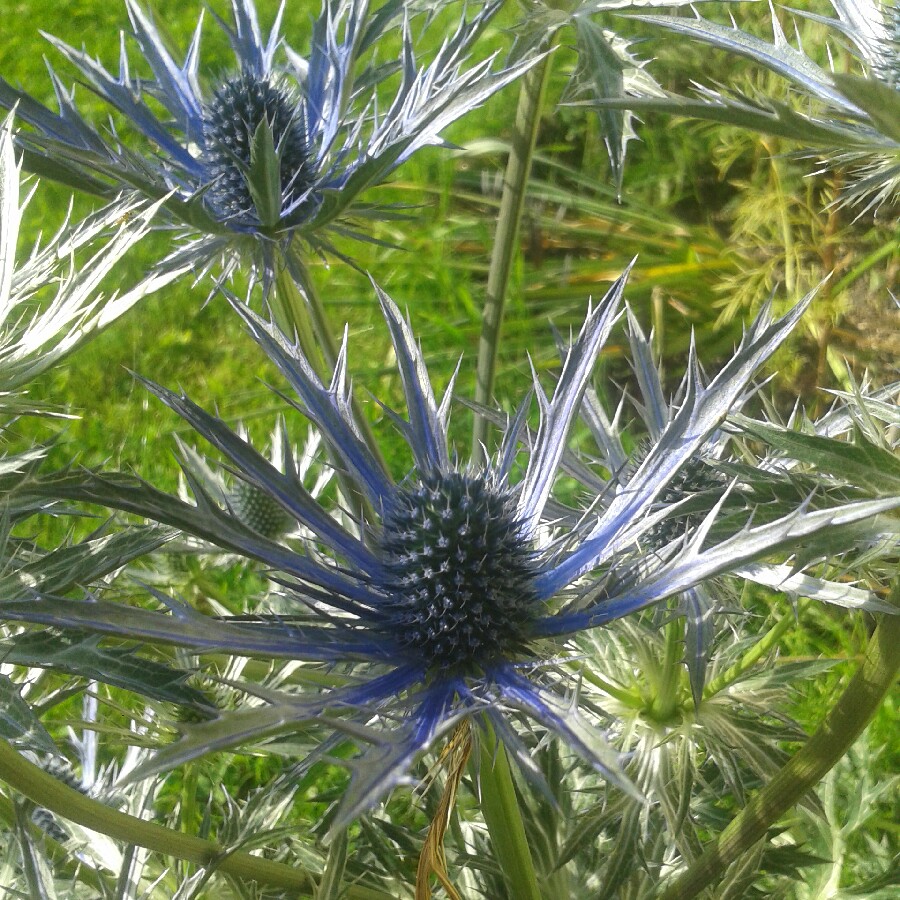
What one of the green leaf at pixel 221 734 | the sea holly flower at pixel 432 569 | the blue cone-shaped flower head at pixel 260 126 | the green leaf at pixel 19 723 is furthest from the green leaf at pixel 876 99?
the green leaf at pixel 19 723

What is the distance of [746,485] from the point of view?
28.2 inches

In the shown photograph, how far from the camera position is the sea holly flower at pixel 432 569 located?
1.61ft

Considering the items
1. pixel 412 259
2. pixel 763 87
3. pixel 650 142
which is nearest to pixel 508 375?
pixel 412 259

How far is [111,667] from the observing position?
61cm

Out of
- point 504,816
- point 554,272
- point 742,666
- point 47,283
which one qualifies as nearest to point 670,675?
point 742,666

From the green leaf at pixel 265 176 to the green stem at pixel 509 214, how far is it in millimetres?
315

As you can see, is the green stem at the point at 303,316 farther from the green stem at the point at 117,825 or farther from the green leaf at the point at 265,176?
the green stem at the point at 117,825

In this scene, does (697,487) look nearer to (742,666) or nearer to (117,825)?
(742,666)

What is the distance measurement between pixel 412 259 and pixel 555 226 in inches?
12.9

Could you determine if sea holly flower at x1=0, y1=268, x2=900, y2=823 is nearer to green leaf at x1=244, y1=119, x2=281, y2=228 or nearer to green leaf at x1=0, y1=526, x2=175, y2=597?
green leaf at x1=0, y1=526, x2=175, y2=597

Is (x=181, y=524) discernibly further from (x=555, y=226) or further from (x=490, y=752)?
(x=555, y=226)

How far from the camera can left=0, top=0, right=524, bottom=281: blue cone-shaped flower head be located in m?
0.83

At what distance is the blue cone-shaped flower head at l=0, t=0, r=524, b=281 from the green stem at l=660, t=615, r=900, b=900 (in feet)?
1.59

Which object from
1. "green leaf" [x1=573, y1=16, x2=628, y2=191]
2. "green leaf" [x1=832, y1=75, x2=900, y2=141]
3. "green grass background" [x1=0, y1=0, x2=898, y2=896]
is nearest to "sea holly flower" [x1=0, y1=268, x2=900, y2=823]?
"green leaf" [x1=832, y1=75, x2=900, y2=141]
